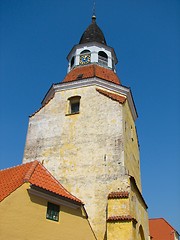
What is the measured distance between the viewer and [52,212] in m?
10.7

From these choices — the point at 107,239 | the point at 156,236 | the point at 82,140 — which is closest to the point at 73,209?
the point at 107,239

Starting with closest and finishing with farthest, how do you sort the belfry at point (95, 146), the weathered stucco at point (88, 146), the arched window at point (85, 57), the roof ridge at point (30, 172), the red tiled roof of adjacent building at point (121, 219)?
the roof ridge at point (30, 172)
the red tiled roof of adjacent building at point (121, 219)
the belfry at point (95, 146)
the weathered stucco at point (88, 146)
the arched window at point (85, 57)

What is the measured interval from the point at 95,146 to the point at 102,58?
25.3 feet

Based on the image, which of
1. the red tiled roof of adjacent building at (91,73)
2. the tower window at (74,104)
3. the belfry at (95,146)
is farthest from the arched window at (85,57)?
the tower window at (74,104)

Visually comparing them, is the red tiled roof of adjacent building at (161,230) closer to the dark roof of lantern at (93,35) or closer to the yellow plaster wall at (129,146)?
the yellow plaster wall at (129,146)

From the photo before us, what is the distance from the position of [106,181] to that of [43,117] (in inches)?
225

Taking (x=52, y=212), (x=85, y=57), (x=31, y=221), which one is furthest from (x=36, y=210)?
(x=85, y=57)

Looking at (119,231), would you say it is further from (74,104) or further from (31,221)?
(74,104)

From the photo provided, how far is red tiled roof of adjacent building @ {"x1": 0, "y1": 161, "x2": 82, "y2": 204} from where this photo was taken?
1049 centimetres

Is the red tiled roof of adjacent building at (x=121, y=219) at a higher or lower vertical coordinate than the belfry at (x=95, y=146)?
lower

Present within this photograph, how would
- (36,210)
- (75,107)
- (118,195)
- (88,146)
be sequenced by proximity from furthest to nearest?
1. (75,107)
2. (88,146)
3. (118,195)
4. (36,210)

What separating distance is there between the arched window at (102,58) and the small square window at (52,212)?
11.1m

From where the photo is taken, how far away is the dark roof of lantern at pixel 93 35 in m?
21.2

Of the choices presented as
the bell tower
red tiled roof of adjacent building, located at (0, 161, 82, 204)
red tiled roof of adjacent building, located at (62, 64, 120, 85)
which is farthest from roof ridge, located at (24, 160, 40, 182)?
the bell tower
